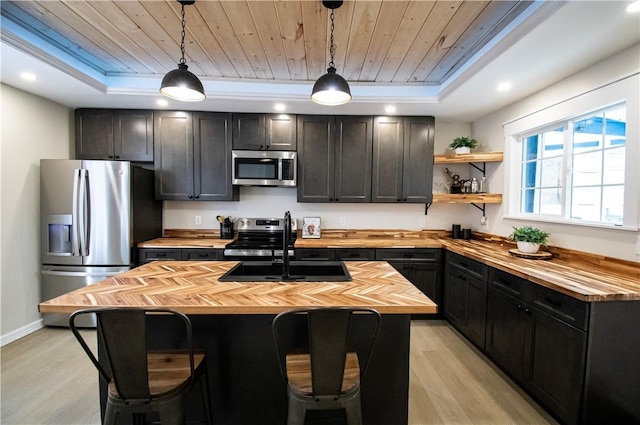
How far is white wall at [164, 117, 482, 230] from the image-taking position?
391 centimetres

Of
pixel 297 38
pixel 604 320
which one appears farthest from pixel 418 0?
pixel 604 320

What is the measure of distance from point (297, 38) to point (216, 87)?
1192 millimetres

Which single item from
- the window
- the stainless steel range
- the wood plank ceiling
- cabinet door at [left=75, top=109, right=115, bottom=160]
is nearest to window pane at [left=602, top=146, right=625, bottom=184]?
the window

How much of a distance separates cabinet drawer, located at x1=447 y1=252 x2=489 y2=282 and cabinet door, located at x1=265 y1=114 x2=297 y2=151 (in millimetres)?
2214

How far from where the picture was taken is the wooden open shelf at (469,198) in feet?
11.2

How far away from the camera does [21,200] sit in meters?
2.97

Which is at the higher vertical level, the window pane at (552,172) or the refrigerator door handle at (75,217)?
the window pane at (552,172)

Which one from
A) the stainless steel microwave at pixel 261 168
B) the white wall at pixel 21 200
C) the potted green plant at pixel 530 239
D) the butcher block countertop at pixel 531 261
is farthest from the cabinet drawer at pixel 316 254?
the white wall at pixel 21 200

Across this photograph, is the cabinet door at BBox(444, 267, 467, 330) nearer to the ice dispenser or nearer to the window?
the window

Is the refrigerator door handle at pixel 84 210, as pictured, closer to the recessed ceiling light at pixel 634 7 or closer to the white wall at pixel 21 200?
the white wall at pixel 21 200

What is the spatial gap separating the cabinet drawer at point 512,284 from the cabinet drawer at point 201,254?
2.71 metres

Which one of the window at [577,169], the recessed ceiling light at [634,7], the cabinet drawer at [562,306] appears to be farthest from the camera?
the window at [577,169]

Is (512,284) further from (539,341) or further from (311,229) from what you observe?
(311,229)

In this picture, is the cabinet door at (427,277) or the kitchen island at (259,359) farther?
the cabinet door at (427,277)
